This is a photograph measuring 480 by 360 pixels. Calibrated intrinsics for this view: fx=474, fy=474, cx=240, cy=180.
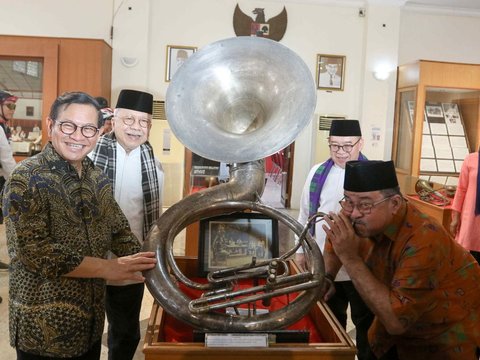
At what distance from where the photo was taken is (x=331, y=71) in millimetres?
7109

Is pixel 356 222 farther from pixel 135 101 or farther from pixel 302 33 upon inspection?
pixel 302 33

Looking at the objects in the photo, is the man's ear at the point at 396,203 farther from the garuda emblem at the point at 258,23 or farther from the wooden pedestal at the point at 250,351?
the garuda emblem at the point at 258,23

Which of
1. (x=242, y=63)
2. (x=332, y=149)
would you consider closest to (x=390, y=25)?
(x=332, y=149)

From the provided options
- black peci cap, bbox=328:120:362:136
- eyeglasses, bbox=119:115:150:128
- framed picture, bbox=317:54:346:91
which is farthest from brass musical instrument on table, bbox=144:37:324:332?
framed picture, bbox=317:54:346:91

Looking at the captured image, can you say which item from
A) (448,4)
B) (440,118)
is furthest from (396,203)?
(448,4)

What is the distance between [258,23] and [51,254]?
6221mm

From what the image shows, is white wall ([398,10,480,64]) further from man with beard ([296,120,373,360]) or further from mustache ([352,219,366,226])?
mustache ([352,219,366,226])

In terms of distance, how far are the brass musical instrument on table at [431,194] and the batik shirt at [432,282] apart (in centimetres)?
294

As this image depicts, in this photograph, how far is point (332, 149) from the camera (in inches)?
91.8

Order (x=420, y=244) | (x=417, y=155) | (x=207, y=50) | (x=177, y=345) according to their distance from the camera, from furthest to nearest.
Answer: (x=417, y=155) → (x=207, y=50) → (x=420, y=244) → (x=177, y=345)

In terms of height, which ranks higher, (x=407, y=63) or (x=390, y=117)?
(x=407, y=63)

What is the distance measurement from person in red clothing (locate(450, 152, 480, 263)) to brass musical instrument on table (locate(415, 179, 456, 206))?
0.93 m

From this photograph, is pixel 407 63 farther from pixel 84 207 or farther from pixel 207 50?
pixel 84 207

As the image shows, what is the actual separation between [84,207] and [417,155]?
19.7ft
